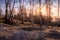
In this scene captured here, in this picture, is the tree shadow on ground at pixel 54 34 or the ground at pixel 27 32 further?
the tree shadow on ground at pixel 54 34

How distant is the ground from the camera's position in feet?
11.6

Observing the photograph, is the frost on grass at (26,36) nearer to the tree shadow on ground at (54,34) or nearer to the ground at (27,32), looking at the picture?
the ground at (27,32)

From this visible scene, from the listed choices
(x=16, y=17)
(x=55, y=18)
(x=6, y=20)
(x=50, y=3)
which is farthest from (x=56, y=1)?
(x=6, y=20)

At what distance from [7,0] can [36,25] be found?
1073 mm

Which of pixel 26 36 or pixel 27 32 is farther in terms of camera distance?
pixel 27 32

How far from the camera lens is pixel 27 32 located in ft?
12.4

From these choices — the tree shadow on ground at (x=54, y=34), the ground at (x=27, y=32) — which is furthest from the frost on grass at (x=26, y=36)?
the tree shadow on ground at (x=54, y=34)

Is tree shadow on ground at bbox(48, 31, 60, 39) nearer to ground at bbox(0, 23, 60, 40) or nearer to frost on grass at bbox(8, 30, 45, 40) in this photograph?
ground at bbox(0, 23, 60, 40)

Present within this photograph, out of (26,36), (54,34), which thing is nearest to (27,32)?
(26,36)

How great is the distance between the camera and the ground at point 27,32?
11.6ft

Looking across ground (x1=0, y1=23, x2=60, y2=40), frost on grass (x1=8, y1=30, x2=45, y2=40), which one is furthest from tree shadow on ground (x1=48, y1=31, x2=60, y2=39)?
frost on grass (x1=8, y1=30, x2=45, y2=40)

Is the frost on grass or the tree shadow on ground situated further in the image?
the tree shadow on ground

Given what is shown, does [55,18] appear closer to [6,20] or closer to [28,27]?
[28,27]

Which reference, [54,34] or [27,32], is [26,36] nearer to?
[27,32]
